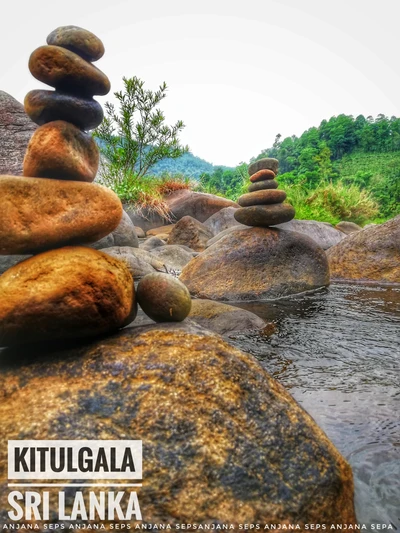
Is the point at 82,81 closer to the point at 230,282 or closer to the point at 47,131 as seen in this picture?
the point at 47,131

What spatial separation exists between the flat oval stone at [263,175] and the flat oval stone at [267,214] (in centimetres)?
54

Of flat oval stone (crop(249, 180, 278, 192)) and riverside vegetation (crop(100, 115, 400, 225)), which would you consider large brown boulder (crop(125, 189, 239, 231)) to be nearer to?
riverside vegetation (crop(100, 115, 400, 225))

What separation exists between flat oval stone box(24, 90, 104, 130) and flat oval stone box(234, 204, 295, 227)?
4.82 metres

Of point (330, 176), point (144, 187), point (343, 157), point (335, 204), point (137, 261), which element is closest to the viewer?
point (137, 261)

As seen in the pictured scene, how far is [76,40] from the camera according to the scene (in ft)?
9.43

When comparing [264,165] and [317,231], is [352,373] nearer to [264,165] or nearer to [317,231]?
[264,165]

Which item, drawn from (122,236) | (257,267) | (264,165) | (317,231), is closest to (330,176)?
(317,231)

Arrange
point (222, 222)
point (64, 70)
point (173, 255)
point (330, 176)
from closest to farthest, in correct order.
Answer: point (64, 70) → point (173, 255) → point (222, 222) → point (330, 176)

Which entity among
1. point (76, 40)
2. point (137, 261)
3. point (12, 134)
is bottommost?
point (137, 261)

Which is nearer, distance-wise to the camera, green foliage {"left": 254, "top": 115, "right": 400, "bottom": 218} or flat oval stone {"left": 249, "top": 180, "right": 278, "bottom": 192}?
flat oval stone {"left": 249, "top": 180, "right": 278, "bottom": 192}

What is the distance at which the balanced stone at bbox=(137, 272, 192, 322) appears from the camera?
288cm

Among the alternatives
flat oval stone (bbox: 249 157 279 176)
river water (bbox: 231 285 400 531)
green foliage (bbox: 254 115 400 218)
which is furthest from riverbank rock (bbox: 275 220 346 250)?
green foliage (bbox: 254 115 400 218)

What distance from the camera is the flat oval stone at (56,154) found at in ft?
9.09

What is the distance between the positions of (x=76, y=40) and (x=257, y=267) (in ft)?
16.4
